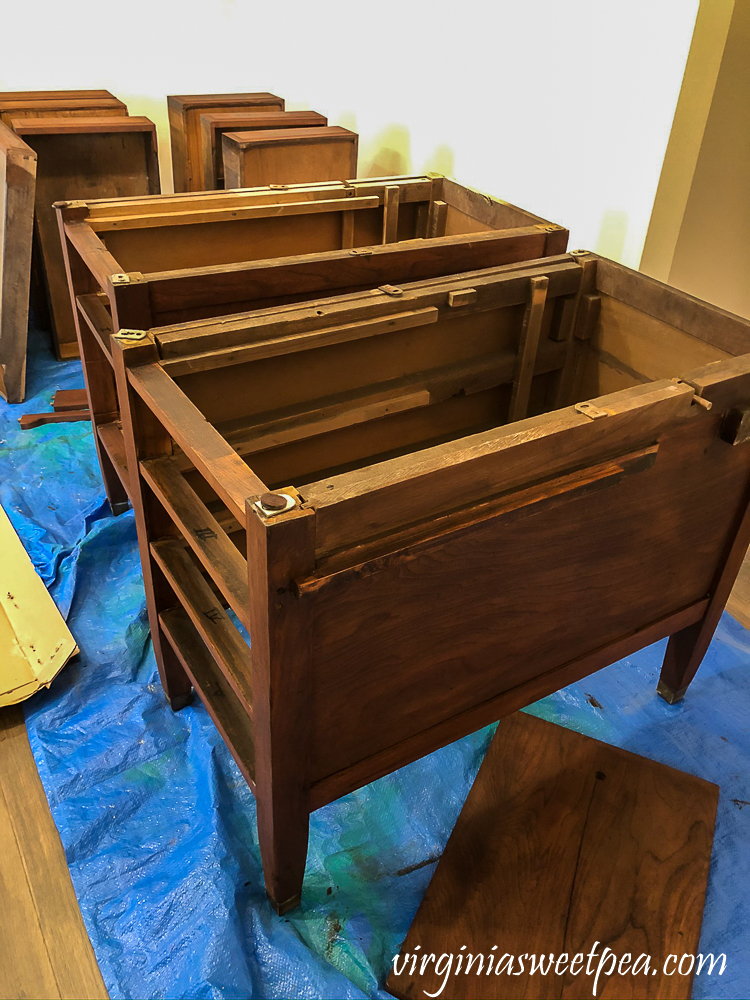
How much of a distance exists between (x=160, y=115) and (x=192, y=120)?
2.59 ft

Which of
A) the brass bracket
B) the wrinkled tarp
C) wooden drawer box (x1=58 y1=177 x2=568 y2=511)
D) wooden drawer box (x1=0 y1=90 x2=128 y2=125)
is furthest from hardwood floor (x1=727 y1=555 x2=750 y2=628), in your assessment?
wooden drawer box (x1=0 y1=90 x2=128 y2=125)

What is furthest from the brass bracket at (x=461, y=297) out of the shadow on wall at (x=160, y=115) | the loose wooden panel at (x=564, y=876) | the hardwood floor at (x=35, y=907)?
the shadow on wall at (x=160, y=115)

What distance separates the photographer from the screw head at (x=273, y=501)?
971 millimetres

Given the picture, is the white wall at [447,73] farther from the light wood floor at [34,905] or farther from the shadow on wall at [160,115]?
the light wood floor at [34,905]

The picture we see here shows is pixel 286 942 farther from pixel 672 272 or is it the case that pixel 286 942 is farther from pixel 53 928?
pixel 672 272

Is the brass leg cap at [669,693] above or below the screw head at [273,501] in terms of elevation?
below

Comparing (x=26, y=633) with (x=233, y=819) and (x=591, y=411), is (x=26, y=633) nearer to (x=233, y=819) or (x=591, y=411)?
(x=233, y=819)

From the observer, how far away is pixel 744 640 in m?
2.20

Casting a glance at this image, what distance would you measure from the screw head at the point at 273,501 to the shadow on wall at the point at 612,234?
1.66 m

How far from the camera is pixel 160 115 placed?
4.18 metres

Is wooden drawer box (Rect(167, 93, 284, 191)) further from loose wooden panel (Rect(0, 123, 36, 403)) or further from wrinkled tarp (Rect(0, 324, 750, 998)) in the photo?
wrinkled tarp (Rect(0, 324, 750, 998))

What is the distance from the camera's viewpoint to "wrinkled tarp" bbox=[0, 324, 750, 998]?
143 centimetres

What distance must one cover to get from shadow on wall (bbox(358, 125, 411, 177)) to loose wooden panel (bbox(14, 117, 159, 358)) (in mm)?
980

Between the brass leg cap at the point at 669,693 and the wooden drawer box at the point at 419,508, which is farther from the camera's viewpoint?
the brass leg cap at the point at 669,693
